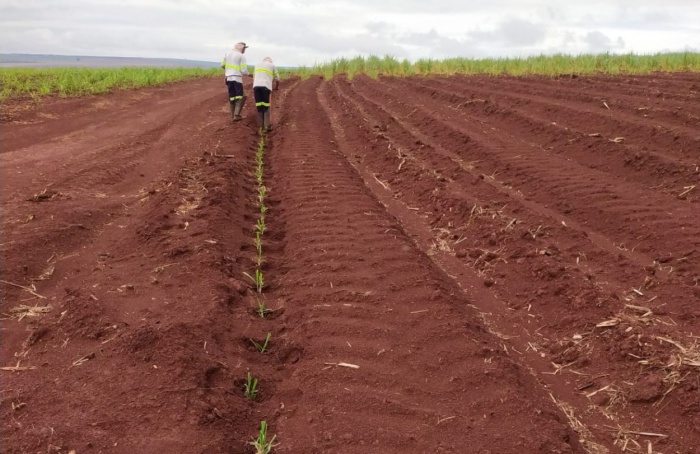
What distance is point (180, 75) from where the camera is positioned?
90.2 feet

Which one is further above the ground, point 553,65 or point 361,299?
point 553,65

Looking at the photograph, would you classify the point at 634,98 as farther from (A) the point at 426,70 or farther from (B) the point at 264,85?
(A) the point at 426,70

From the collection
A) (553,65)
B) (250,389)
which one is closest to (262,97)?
(250,389)

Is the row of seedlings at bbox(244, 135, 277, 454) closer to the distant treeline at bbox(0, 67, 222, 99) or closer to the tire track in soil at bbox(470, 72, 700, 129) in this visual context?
the tire track in soil at bbox(470, 72, 700, 129)

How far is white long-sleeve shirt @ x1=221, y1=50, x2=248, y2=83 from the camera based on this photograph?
10.7 m

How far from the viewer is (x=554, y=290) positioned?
426 cm

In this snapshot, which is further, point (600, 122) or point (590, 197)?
point (600, 122)

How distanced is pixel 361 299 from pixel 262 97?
24.1ft

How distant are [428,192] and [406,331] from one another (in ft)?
11.5

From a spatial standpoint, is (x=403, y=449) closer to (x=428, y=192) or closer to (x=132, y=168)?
(x=428, y=192)

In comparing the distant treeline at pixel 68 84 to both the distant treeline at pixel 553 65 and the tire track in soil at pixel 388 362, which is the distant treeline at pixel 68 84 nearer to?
the distant treeline at pixel 553 65

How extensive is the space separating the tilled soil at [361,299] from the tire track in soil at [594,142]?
6 cm

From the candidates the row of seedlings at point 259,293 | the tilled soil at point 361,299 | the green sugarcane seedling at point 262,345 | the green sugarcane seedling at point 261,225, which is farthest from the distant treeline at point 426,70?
the green sugarcane seedling at point 262,345

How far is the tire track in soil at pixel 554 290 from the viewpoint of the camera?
323 centimetres
